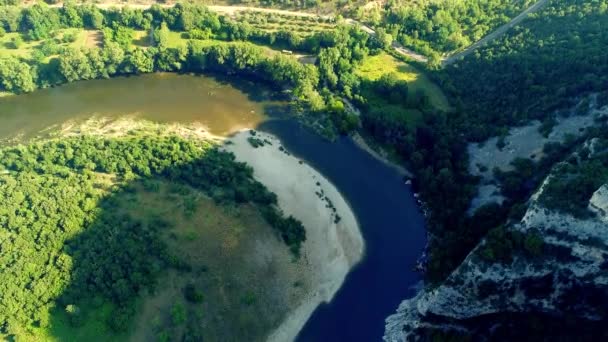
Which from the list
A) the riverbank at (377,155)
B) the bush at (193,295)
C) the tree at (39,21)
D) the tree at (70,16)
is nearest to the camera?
the bush at (193,295)

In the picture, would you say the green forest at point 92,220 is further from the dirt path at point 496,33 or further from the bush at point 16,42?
the dirt path at point 496,33

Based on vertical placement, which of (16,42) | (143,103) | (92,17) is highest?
(92,17)

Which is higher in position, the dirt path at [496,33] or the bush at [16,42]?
the dirt path at [496,33]

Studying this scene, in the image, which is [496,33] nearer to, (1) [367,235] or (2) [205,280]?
(1) [367,235]

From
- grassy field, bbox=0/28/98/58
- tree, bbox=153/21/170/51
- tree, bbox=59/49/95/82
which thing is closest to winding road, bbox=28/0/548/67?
tree, bbox=153/21/170/51

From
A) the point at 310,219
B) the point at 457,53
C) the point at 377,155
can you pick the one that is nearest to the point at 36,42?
the point at 310,219

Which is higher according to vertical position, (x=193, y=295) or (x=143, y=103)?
(x=143, y=103)

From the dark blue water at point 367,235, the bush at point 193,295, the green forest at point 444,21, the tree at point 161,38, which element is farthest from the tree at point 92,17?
the bush at point 193,295

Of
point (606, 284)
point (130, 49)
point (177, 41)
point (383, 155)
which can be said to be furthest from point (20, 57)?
point (606, 284)
